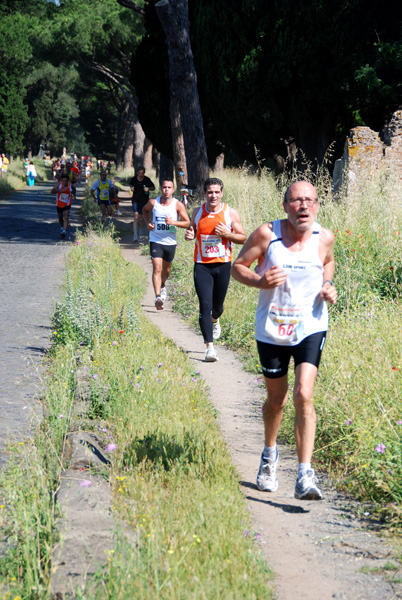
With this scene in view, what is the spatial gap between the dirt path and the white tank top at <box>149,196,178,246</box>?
4721mm

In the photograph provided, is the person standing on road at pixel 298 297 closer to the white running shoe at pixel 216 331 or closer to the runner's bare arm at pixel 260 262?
the runner's bare arm at pixel 260 262

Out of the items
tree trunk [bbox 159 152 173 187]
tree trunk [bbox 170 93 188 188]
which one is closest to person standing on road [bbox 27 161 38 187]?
tree trunk [bbox 159 152 173 187]

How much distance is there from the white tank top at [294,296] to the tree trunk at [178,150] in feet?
55.5

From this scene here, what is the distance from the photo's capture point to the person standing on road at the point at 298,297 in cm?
458

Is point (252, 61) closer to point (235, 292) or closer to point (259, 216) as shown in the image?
point (259, 216)

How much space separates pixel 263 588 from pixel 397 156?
12.9m

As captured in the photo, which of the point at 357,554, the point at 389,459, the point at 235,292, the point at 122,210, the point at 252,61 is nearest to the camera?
the point at 357,554

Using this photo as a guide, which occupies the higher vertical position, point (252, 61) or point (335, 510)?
point (252, 61)

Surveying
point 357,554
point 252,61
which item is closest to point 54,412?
point 357,554

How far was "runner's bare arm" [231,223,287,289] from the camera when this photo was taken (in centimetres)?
454

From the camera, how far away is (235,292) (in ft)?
37.9

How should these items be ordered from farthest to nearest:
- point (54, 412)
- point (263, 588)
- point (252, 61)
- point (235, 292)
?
point (252, 61)
point (235, 292)
point (54, 412)
point (263, 588)

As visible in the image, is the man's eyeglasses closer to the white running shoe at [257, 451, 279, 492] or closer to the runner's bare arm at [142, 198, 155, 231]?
the white running shoe at [257, 451, 279, 492]

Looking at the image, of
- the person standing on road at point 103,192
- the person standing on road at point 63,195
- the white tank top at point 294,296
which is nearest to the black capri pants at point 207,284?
the white tank top at point 294,296
